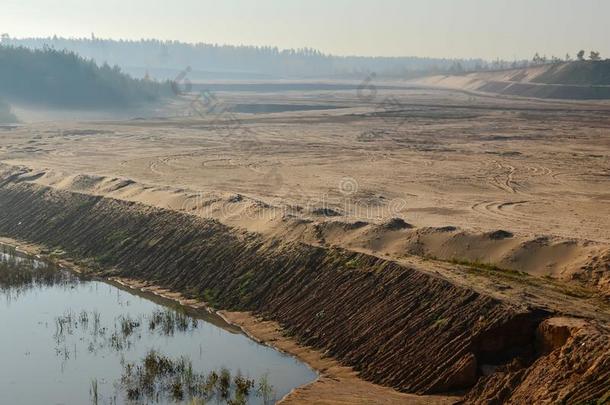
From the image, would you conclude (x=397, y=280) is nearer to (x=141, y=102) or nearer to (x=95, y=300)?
(x=95, y=300)

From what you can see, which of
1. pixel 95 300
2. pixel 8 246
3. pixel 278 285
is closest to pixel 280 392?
pixel 278 285

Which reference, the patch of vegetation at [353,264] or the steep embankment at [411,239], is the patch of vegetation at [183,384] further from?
the steep embankment at [411,239]

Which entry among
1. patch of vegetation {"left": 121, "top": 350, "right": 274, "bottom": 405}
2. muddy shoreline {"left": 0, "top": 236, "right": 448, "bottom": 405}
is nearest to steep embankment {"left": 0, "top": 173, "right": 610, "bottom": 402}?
muddy shoreline {"left": 0, "top": 236, "right": 448, "bottom": 405}

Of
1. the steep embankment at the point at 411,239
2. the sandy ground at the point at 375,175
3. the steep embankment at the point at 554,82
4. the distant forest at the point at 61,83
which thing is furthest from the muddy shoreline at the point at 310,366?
the steep embankment at the point at 554,82

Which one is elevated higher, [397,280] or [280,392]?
[397,280]

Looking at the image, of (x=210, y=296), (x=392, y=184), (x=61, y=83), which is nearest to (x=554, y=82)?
(x=61, y=83)
